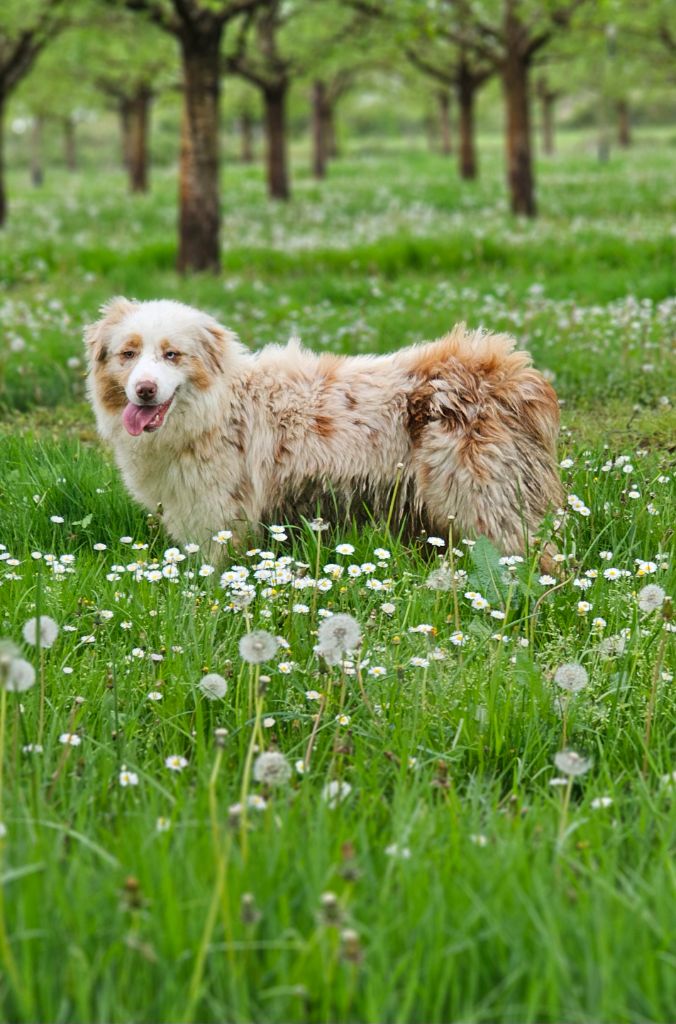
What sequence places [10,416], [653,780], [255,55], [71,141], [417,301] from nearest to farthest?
[653,780] → [10,416] → [417,301] → [255,55] → [71,141]

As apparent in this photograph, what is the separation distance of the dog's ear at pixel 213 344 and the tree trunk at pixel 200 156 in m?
7.95

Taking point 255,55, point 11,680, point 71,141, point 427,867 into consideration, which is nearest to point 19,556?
point 11,680

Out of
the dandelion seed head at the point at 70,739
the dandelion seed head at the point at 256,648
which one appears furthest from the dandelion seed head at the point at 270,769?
the dandelion seed head at the point at 70,739

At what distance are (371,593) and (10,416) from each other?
15.0 ft

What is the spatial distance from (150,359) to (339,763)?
239cm

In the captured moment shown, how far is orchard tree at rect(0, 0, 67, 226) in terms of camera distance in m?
15.9

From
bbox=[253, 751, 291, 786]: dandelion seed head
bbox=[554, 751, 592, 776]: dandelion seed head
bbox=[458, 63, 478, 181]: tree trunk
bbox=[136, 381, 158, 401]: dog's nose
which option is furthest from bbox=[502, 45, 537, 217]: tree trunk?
bbox=[253, 751, 291, 786]: dandelion seed head

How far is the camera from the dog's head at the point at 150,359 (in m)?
4.53

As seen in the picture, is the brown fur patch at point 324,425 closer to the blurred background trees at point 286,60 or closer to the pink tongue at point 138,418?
the pink tongue at point 138,418

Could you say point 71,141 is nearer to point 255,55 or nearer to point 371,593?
point 255,55

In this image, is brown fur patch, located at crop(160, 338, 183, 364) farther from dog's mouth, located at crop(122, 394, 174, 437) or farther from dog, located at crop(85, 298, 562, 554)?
dog's mouth, located at crop(122, 394, 174, 437)

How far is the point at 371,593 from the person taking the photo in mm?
4020

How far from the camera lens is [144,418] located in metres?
4.58

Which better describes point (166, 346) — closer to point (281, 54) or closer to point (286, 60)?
point (286, 60)
